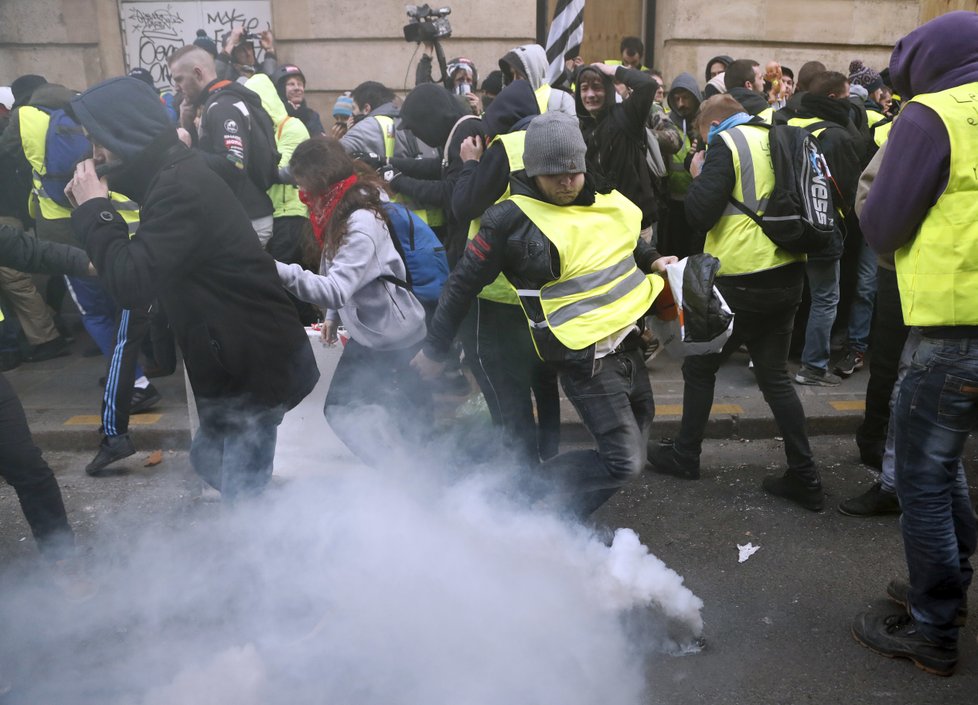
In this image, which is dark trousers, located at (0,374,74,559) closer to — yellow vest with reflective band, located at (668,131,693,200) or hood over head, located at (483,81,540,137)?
hood over head, located at (483,81,540,137)

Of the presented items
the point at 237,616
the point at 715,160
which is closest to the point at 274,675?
the point at 237,616

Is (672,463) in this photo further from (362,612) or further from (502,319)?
(362,612)

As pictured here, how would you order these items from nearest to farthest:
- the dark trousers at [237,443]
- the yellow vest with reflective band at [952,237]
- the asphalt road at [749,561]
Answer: the yellow vest with reflective band at [952,237] < the asphalt road at [749,561] < the dark trousers at [237,443]

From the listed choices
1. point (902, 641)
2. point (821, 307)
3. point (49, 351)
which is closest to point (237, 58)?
point (49, 351)

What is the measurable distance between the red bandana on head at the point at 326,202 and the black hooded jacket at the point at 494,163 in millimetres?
556

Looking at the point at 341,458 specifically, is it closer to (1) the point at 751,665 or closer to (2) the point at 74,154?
(1) the point at 751,665

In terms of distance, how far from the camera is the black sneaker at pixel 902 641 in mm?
2816

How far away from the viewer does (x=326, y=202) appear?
138 inches

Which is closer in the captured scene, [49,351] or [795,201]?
[795,201]

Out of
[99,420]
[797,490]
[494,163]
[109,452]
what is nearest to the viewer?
[494,163]

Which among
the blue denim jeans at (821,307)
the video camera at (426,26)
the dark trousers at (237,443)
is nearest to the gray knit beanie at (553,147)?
the dark trousers at (237,443)

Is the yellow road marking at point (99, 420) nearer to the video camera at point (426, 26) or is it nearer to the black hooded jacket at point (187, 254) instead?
the black hooded jacket at point (187, 254)

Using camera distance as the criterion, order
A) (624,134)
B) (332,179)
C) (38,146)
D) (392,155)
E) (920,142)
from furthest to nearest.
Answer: (38,146) → (392,155) → (624,134) → (332,179) → (920,142)

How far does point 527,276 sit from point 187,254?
1.18 m
